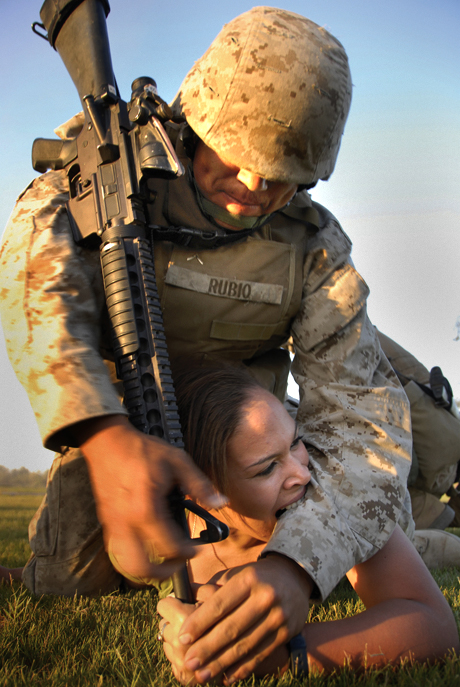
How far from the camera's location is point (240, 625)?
1452mm

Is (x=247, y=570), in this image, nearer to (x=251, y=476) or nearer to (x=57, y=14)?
(x=251, y=476)

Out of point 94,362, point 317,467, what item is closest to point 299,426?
point 317,467

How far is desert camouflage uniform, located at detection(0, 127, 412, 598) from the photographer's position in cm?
174

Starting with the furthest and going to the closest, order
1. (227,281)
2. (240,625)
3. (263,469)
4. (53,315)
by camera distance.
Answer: (227,281)
(263,469)
(53,315)
(240,625)

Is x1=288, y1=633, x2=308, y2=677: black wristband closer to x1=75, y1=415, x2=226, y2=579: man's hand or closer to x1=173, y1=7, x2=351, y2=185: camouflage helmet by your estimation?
x1=75, y1=415, x2=226, y2=579: man's hand

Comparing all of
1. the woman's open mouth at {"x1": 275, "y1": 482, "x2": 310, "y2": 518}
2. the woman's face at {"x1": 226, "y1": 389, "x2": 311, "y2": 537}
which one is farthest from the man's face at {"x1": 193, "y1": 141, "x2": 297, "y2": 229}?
the woman's open mouth at {"x1": 275, "y1": 482, "x2": 310, "y2": 518}

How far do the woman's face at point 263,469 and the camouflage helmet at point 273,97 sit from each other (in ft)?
3.37

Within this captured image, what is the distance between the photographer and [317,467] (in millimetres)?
2154

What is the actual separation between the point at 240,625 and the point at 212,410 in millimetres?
956

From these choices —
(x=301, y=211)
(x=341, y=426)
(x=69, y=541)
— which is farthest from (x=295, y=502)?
(x=301, y=211)

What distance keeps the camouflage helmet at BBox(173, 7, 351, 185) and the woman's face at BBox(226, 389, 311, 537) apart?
1.03 meters

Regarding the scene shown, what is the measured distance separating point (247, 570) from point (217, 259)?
4.69ft

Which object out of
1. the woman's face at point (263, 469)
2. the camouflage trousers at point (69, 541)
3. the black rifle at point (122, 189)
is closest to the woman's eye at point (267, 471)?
the woman's face at point (263, 469)

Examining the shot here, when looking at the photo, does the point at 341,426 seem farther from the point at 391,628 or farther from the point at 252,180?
the point at 252,180
